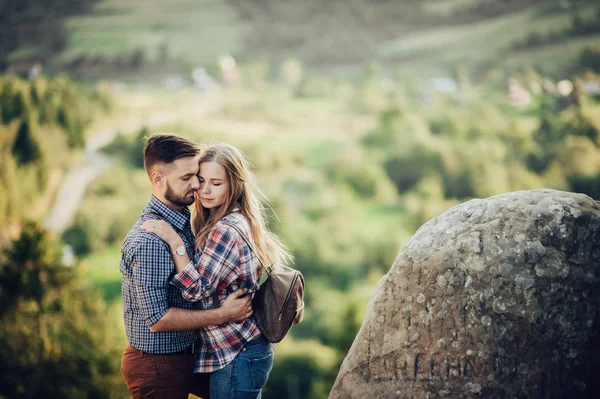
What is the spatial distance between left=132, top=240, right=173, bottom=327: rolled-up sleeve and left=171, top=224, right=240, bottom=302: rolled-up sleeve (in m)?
0.10

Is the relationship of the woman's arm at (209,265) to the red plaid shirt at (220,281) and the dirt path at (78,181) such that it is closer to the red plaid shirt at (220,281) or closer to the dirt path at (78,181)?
the red plaid shirt at (220,281)

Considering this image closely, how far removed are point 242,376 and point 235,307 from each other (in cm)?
50

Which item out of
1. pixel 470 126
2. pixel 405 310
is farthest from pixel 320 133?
pixel 405 310

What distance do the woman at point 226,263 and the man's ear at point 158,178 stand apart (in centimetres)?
27

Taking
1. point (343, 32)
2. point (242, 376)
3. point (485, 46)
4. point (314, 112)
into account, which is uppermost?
point (343, 32)

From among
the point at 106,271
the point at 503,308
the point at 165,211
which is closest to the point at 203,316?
the point at 165,211

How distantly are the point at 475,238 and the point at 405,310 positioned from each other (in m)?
0.75

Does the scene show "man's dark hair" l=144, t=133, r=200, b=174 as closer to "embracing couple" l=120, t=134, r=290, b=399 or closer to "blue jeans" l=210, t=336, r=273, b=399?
"embracing couple" l=120, t=134, r=290, b=399

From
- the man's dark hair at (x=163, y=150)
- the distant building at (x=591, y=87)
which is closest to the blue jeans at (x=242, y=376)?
the man's dark hair at (x=163, y=150)

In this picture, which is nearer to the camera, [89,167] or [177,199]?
[177,199]

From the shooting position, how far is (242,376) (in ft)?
14.5

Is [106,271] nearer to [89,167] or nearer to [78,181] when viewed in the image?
[78,181]

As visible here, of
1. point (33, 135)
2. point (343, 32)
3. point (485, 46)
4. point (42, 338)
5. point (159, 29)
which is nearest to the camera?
point (42, 338)

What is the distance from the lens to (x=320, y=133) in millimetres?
40781
